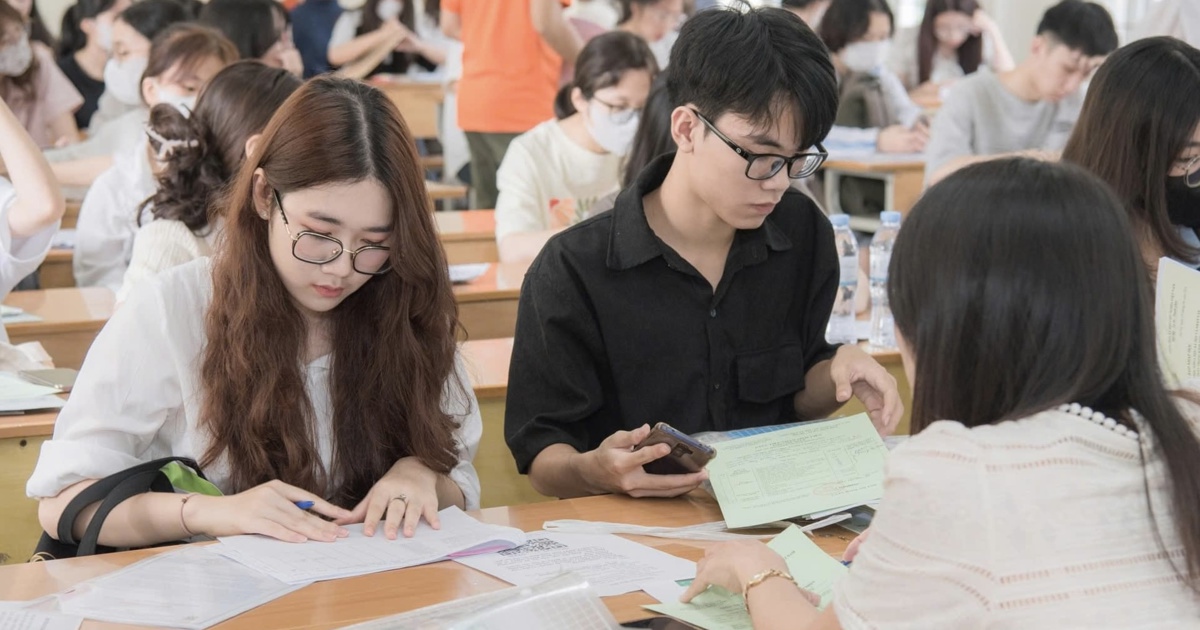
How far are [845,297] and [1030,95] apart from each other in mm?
2055

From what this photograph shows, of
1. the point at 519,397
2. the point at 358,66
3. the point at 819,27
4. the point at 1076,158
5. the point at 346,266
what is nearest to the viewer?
the point at 346,266

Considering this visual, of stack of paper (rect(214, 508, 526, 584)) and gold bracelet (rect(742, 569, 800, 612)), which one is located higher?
gold bracelet (rect(742, 569, 800, 612))

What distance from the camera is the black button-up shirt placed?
2010mm

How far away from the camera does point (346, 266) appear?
1753 mm

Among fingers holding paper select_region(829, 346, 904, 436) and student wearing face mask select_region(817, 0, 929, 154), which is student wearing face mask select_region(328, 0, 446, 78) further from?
fingers holding paper select_region(829, 346, 904, 436)

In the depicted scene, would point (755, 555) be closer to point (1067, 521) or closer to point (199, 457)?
point (1067, 521)

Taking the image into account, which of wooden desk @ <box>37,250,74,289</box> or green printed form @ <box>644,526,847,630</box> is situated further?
wooden desk @ <box>37,250,74,289</box>

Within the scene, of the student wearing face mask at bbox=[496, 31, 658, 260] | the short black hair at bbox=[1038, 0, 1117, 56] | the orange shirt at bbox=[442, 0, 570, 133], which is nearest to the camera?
the student wearing face mask at bbox=[496, 31, 658, 260]

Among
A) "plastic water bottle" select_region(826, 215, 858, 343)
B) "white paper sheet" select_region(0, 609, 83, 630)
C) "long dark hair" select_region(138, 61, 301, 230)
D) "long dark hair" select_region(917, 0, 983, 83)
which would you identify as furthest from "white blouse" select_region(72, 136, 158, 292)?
"long dark hair" select_region(917, 0, 983, 83)

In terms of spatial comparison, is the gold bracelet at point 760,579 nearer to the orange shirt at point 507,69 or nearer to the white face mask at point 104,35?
the orange shirt at point 507,69

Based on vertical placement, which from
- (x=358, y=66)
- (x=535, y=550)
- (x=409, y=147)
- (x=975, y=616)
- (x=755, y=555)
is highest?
(x=409, y=147)

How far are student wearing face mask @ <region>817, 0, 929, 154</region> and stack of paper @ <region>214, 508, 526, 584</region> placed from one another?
4702 mm

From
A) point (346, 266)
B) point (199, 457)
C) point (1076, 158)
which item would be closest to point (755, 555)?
point (346, 266)

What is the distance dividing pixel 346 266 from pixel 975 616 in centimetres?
100
